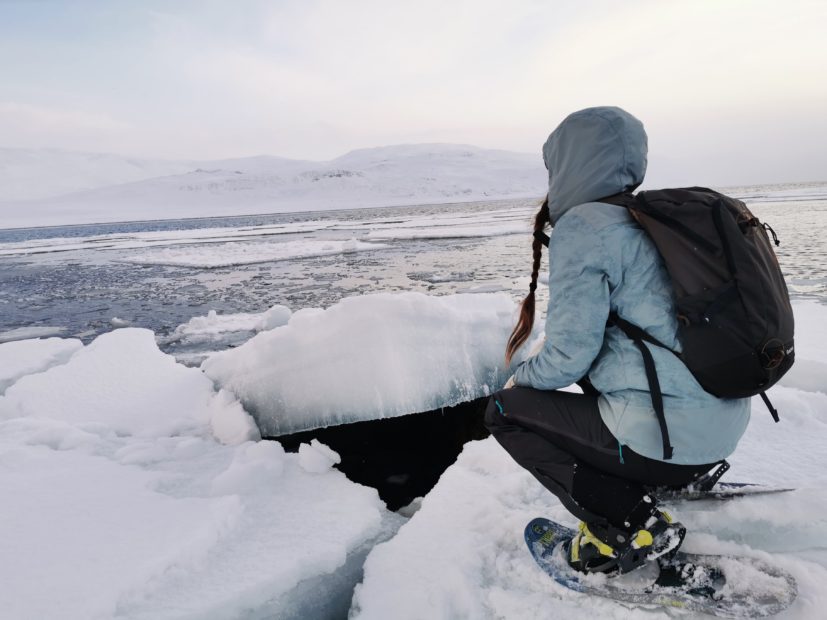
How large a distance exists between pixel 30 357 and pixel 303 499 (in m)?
3.68

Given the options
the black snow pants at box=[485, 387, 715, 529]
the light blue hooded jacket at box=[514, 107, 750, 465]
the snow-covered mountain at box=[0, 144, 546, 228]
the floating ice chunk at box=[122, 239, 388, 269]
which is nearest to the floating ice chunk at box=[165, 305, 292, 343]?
the black snow pants at box=[485, 387, 715, 529]

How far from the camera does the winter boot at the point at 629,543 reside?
65.6 inches

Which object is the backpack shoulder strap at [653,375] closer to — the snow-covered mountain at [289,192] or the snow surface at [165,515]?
Answer: the snow surface at [165,515]

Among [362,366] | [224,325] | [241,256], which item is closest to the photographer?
[362,366]

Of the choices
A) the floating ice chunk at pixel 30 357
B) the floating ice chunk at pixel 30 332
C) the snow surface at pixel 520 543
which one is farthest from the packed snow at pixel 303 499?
the floating ice chunk at pixel 30 332

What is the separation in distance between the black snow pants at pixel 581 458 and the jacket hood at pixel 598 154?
67 cm

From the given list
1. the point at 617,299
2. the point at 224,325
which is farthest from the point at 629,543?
the point at 224,325

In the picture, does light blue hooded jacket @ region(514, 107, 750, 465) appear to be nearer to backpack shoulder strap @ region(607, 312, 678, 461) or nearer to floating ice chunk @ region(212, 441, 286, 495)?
backpack shoulder strap @ region(607, 312, 678, 461)

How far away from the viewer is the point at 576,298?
1473mm

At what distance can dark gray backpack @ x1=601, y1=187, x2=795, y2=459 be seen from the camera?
4.22ft

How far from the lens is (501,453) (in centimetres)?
278

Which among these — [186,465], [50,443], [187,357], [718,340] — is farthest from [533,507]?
[187,357]

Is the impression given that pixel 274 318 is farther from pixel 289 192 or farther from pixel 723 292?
pixel 289 192

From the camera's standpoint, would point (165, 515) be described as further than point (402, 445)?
No
